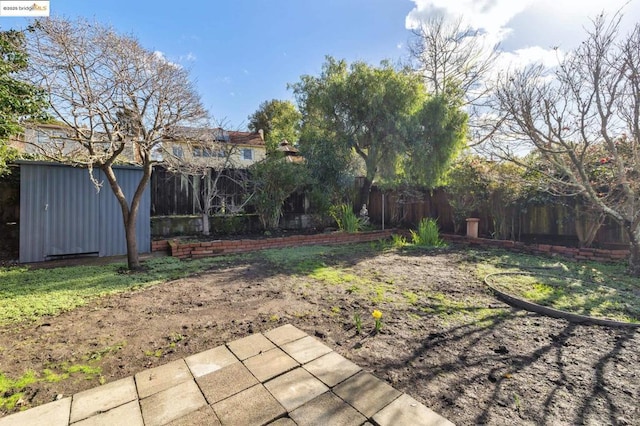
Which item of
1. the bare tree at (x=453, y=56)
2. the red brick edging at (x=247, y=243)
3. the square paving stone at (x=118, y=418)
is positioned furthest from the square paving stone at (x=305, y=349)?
the bare tree at (x=453, y=56)

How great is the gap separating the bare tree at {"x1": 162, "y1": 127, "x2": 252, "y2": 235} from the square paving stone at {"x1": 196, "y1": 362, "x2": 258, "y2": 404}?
15.3ft

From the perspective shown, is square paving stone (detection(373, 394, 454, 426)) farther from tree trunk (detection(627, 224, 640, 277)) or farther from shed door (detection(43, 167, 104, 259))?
shed door (detection(43, 167, 104, 259))

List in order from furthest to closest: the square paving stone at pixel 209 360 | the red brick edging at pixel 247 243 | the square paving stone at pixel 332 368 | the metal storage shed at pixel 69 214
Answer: the red brick edging at pixel 247 243
the metal storage shed at pixel 69 214
the square paving stone at pixel 209 360
the square paving stone at pixel 332 368

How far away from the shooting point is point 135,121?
4289mm

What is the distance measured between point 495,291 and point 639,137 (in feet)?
10.0

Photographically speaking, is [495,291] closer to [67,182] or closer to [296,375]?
[296,375]

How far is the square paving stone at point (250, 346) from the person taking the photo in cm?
213

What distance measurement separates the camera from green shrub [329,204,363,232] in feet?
24.9

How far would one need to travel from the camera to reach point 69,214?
16.6 feet

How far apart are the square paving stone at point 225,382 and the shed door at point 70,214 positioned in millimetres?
4843

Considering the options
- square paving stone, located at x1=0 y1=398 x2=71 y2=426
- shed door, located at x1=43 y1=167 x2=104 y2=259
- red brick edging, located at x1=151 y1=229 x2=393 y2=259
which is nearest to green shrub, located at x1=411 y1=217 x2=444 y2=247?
red brick edging, located at x1=151 y1=229 x2=393 y2=259

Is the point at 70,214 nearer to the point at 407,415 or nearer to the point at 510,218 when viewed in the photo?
the point at 407,415

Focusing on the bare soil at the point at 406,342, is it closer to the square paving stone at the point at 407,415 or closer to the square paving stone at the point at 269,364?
the square paving stone at the point at 407,415

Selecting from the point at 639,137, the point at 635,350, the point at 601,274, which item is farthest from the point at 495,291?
the point at 639,137
